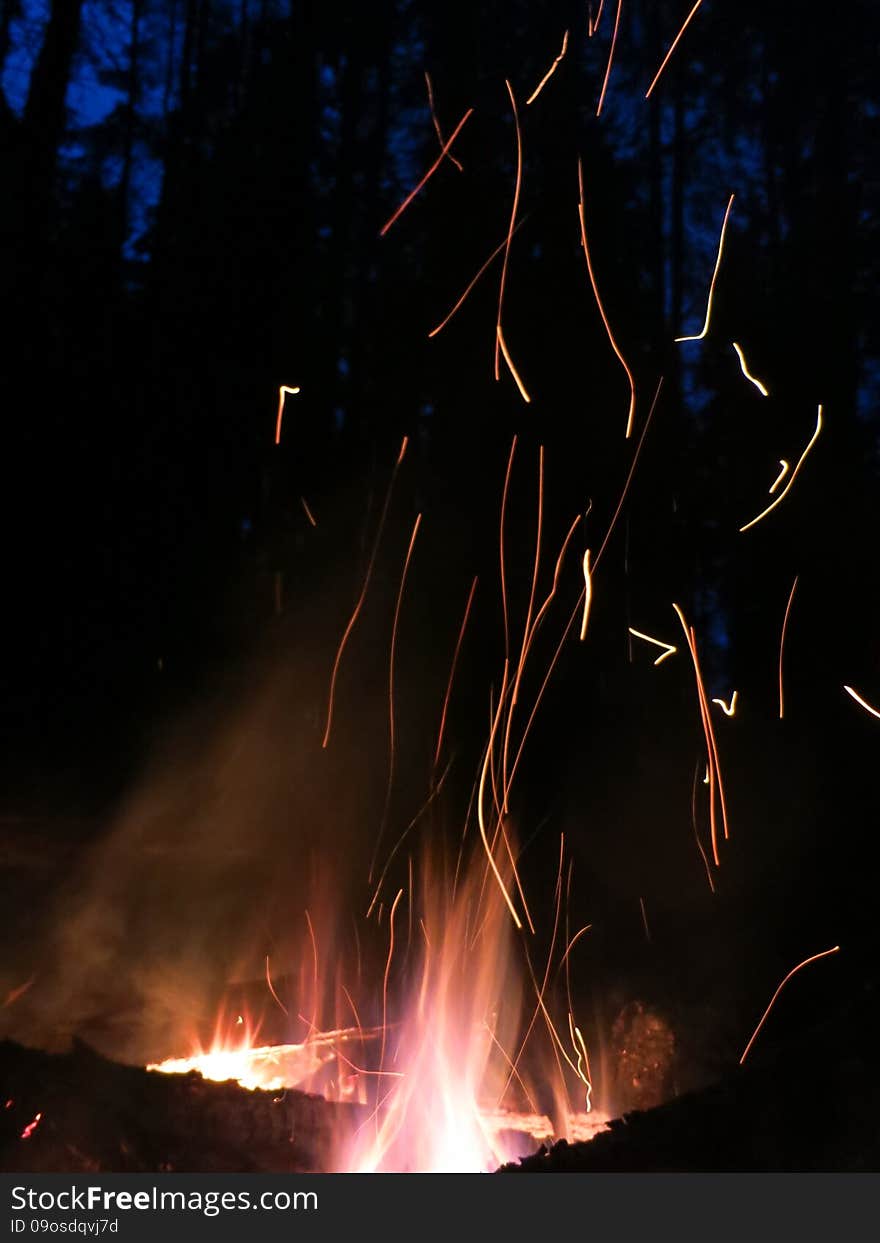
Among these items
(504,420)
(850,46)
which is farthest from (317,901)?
(850,46)

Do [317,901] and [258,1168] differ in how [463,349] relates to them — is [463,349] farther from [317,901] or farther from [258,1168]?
[258,1168]

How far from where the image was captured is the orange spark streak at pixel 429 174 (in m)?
3.84

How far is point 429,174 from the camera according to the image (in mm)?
3838

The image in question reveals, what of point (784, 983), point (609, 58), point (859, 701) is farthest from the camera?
point (609, 58)

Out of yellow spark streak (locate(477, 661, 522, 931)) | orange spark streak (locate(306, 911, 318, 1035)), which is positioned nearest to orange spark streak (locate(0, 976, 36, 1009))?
orange spark streak (locate(306, 911, 318, 1035))

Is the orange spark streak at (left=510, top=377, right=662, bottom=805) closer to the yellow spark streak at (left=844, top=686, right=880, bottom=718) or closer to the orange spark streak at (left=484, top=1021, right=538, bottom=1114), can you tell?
the orange spark streak at (left=484, top=1021, right=538, bottom=1114)

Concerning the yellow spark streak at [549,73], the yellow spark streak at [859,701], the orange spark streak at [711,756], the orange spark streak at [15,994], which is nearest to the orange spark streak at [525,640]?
the orange spark streak at [711,756]

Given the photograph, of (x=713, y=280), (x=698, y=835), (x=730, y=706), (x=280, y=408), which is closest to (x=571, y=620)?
(x=730, y=706)

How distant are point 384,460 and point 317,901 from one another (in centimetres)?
212

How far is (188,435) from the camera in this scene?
3.79m

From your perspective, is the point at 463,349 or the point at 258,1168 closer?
the point at 258,1168

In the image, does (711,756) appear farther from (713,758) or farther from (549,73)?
(549,73)

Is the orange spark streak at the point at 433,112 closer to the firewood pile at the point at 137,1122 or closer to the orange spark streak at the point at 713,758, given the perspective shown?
the orange spark streak at the point at 713,758

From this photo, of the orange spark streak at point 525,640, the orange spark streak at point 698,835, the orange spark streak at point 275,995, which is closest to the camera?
the orange spark streak at point 275,995
